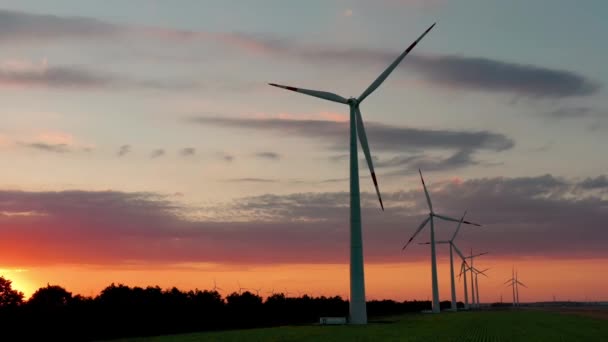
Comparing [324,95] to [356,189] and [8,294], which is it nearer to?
[356,189]

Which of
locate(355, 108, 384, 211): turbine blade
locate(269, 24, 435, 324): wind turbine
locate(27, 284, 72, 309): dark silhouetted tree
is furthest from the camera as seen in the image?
locate(27, 284, 72, 309): dark silhouetted tree

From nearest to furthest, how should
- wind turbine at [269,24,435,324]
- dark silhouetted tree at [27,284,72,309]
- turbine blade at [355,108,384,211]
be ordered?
wind turbine at [269,24,435,324], turbine blade at [355,108,384,211], dark silhouetted tree at [27,284,72,309]

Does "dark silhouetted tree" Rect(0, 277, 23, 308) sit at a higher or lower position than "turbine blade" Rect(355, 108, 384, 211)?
lower

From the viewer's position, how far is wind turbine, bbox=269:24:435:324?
102 metres

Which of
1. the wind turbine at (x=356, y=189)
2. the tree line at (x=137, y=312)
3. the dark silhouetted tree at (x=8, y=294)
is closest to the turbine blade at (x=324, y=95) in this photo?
the wind turbine at (x=356, y=189)

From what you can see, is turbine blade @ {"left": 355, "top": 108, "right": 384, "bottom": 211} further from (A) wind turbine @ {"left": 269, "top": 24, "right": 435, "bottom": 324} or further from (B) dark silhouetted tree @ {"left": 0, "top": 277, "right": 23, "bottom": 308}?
(B) dark silhouetted tree @ {"left": 0, "top": 277, "right": 23, "bottom": 308}

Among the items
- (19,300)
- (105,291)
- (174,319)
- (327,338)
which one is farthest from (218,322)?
(327,338)

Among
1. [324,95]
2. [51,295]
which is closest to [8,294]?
[51,295]

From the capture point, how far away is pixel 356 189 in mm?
105625

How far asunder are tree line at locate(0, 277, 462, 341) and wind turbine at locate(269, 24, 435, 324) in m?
32.4

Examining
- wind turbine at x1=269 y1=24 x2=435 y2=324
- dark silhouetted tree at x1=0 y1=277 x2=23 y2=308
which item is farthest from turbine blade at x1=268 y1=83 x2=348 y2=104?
dark silhouetted tree at x1=0 y1=277 x2=23 y2=308

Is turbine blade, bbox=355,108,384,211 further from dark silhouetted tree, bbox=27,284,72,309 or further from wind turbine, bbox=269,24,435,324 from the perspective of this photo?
dark silhouetted tree, bbox=27,284,72,309

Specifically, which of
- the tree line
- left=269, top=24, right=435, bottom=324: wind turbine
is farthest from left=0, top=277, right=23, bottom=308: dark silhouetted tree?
left=269, top=24, right=435, bottom=324: wind turbine

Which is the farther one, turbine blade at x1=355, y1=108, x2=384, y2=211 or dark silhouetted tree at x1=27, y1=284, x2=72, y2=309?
dark silhouetted tree at x1=27, y1=284, x2=72, y2=309
